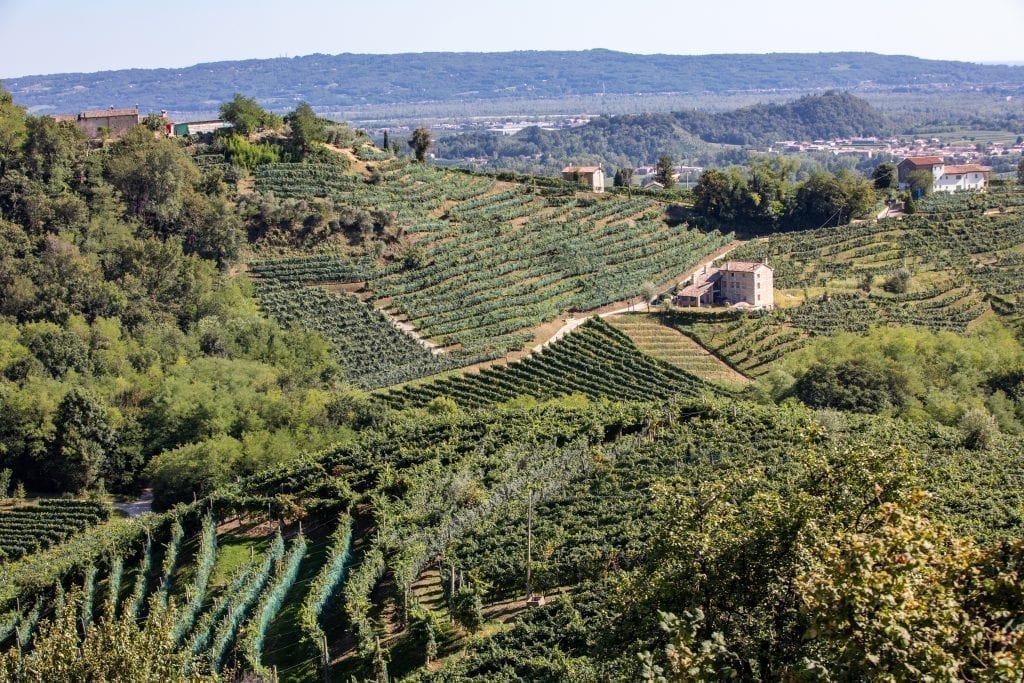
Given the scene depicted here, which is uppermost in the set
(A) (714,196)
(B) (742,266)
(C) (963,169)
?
(C) (963,169)

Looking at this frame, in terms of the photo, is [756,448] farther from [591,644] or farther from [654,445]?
[591,644]

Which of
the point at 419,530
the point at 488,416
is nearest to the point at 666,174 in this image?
the point at 488,416

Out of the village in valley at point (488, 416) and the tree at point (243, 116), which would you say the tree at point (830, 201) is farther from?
the tree at point (243, 116)

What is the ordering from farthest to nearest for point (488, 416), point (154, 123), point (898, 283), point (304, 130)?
1. point (304, 130)
2. point (154, 123)
3. point (898, 283)
4. point (488, 416)

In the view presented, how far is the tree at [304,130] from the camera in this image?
86125 mm

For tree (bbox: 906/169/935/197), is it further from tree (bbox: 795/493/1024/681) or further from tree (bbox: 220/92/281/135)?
tree (bbox: 795/493/1024/681)

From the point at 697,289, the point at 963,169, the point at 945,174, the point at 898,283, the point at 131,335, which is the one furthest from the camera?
the point at 963,169

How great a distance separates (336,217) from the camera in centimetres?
7625

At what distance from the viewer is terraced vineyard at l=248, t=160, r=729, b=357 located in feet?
Result: 215

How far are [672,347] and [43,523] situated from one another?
1225 inches

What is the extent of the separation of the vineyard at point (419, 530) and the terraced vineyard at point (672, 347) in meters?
12.1

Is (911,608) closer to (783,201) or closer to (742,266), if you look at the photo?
(742,266)

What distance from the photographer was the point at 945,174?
10250 centimetres

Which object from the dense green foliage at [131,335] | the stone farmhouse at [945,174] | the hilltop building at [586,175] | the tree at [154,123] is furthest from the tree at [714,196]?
the tree at [154,123]
